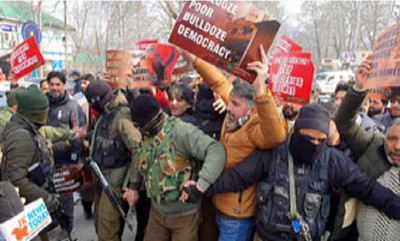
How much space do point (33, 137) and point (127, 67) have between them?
2412mm

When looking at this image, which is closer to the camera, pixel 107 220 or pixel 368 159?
pixel 368 159

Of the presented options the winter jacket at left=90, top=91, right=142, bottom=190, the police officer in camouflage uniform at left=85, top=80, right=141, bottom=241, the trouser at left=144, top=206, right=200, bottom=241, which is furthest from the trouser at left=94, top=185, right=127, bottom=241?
the trouser at left=144, top=206, right=200, bottom=241

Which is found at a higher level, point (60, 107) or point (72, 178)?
point (60, 107)

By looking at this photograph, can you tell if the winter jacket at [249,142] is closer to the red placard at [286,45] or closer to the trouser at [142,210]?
the trouser at [142,210]

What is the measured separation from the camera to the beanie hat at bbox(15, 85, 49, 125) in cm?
300

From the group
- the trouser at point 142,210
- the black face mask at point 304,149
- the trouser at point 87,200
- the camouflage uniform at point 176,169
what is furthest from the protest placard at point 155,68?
the black face mask at point 304,149

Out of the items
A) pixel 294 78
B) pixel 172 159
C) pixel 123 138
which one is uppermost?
pixel 294 78

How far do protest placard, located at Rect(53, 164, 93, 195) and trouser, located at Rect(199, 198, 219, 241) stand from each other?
61.5 inches

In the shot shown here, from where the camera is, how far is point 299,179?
7.72ft

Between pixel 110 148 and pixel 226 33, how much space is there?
1649 millimetres

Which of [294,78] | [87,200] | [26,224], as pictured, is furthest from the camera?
[87,200]

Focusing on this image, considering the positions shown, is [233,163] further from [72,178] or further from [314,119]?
[72,178]

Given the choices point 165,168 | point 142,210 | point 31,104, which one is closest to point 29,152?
point 31,104

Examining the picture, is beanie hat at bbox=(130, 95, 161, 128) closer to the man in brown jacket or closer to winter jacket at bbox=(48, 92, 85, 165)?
the man in brown jacket
